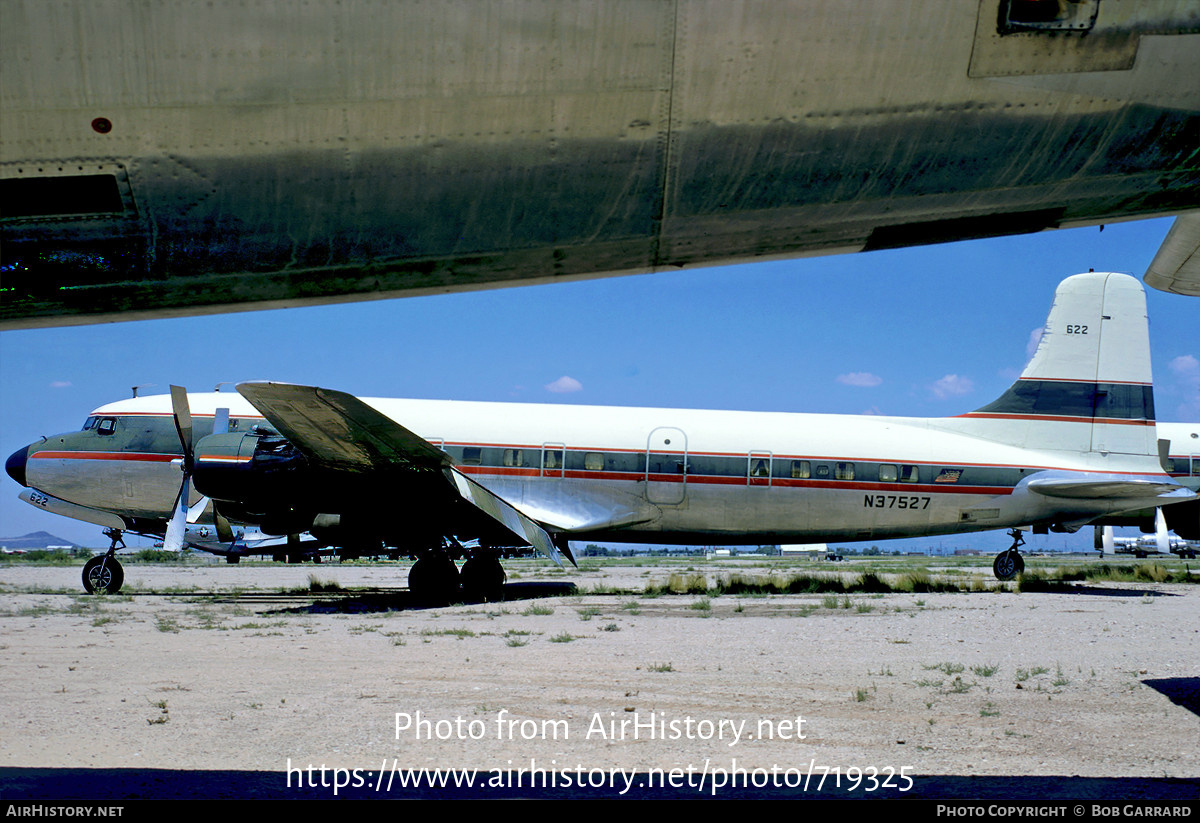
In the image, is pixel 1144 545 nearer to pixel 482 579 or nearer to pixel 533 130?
pixel 482 579

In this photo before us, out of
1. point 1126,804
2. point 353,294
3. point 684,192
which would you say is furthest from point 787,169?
point 1126,804

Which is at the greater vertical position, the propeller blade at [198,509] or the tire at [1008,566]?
the propeller blade at [198,509]

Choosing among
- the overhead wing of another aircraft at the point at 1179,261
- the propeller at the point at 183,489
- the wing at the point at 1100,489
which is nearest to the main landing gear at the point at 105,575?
the propeller at the point at 183,489

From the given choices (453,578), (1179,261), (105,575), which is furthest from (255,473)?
(1179,261)

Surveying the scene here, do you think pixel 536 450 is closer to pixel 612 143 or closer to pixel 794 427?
pixel 794 427

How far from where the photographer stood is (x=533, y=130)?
3176 millimetres

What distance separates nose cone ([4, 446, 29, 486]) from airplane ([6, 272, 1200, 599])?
0.14 ft

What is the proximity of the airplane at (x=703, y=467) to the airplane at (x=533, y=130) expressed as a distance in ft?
38.3

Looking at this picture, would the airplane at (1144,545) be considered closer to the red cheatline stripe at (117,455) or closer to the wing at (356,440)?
the wing at (356,440)

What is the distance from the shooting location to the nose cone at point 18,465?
17797mm

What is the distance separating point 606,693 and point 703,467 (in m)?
11.0

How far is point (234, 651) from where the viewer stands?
10.0 metres

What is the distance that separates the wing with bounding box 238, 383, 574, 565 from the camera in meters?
12.1

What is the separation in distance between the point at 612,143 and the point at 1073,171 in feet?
6.22
